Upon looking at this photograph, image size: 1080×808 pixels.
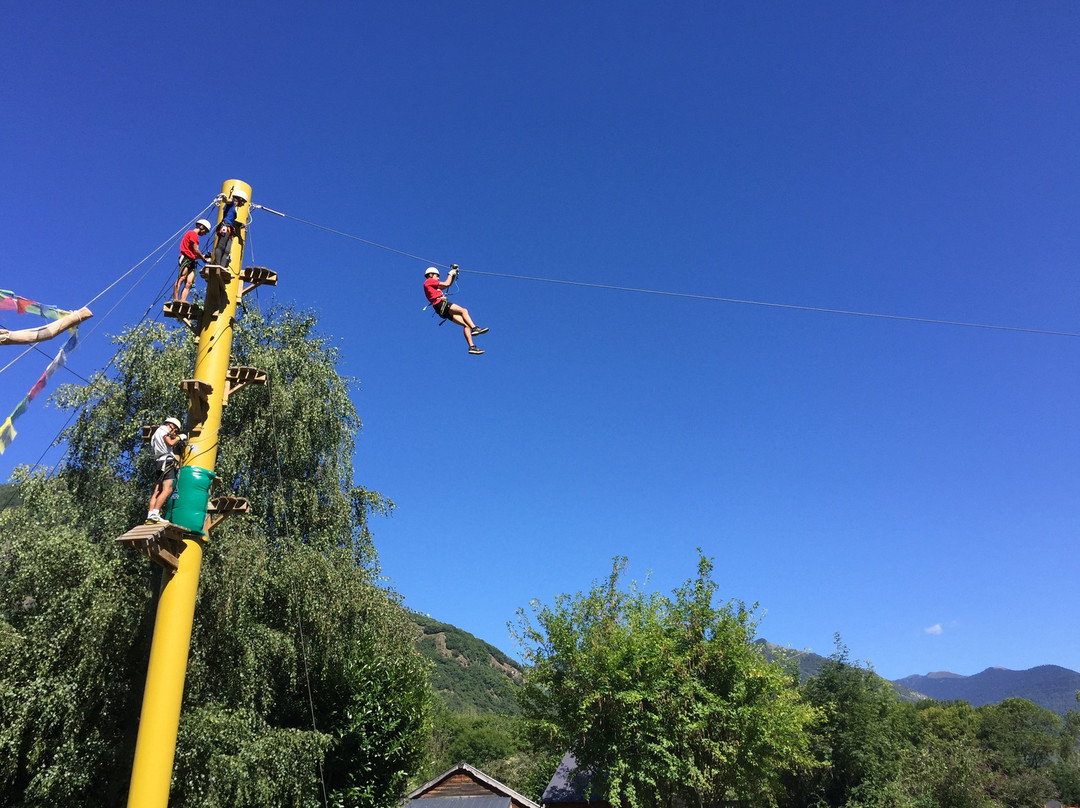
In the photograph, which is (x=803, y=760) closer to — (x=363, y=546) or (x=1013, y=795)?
(x=363, y=546)

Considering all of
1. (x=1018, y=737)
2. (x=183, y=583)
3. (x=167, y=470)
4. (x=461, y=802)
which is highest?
(x=167, y=470)

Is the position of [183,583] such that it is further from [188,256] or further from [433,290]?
[433,290]

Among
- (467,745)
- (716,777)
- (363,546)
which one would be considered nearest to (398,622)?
(363,546)

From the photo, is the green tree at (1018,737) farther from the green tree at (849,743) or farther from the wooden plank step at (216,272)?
the wooden plank step at (216,272)

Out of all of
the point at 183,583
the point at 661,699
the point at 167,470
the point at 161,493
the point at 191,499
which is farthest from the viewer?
the point at 661,699

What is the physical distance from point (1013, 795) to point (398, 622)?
66193mm

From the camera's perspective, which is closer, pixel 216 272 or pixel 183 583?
pixel 183 583

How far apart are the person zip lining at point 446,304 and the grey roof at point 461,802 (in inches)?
912

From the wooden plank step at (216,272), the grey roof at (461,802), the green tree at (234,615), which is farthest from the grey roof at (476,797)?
the wooden plank step at (216,272)

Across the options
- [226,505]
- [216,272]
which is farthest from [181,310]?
[226,505]

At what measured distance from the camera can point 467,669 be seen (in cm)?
14788

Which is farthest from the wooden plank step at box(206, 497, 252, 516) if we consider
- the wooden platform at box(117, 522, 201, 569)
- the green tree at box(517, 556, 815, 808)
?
the green tree at box(517, 556, 815, 808)

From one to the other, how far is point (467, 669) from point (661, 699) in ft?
441

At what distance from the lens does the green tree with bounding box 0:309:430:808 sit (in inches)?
394
